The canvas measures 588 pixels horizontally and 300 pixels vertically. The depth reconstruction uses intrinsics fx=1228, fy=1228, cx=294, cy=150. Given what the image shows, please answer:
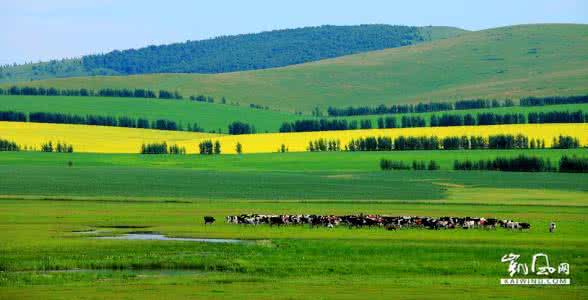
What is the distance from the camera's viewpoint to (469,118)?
5463 inches

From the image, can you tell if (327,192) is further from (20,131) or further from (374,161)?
(20,131)

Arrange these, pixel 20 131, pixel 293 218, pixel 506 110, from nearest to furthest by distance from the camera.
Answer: pixel 293 218 < pixel 20 131 < pixel 506 110

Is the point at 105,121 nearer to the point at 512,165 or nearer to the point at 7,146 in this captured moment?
the point at 7,146

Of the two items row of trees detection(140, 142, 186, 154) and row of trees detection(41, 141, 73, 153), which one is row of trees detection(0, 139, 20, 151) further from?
row of trees detection(140, 142, 186, 154)

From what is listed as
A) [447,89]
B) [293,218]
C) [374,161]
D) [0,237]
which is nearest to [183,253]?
[0,237]

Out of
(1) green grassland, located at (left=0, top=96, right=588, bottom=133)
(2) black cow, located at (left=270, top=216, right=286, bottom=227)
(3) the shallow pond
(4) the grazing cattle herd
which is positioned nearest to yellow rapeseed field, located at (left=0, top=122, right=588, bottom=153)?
(1) green grassland, located at (left=0, top=96, right=588, bottom=133)

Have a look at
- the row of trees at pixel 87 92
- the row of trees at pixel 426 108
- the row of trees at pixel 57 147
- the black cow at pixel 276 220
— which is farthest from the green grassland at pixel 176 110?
the black cow at pixel 276 220

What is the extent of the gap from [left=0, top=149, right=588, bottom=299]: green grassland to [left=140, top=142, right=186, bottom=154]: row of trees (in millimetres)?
18194

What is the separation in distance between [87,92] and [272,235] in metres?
134

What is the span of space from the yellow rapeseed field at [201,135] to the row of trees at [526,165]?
15875mm

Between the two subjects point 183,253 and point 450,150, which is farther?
point 450,150

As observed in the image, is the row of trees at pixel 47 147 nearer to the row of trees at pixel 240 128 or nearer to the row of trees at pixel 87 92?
the row of trees at pixel 240 128

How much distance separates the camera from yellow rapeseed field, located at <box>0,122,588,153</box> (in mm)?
125812

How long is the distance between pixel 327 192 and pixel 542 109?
209 feet
